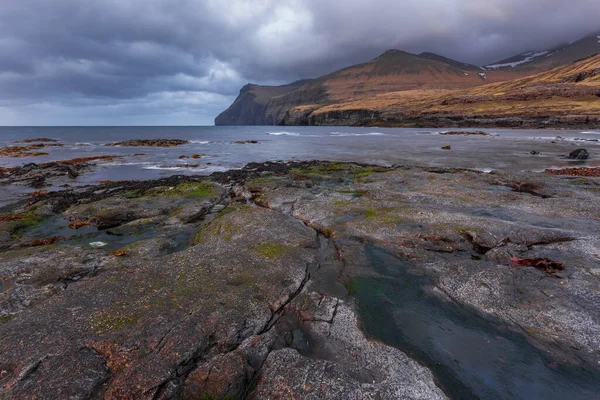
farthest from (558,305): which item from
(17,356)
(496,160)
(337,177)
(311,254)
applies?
(496,160)

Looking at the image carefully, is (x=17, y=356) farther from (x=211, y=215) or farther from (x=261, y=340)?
(x=211, y=215)

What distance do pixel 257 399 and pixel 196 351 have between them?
75.0 inches

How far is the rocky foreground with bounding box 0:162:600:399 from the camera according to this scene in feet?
20.4

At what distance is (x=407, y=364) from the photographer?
6.82 m

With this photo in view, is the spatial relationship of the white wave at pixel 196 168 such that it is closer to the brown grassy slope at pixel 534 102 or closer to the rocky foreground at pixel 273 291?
the rocky foreground at pixel 273 291

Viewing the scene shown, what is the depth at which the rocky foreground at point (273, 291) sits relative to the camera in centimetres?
623

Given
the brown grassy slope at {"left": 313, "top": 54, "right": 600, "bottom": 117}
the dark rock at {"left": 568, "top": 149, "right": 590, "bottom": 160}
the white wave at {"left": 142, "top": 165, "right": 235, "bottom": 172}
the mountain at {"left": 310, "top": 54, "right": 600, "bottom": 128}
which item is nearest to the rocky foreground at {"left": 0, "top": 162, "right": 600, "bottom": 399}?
the white wave at {"left": 142, "top": 165, "right": 235, "bottom": 172}

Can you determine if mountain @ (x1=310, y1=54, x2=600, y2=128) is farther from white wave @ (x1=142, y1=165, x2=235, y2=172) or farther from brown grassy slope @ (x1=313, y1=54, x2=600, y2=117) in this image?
white wave @ (x1=142, y1=165, x2=235, y2=172)

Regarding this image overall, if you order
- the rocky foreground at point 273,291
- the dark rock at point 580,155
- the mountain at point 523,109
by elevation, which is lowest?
the dark rock at point 580,155

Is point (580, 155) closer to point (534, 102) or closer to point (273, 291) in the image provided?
point (273, 291)

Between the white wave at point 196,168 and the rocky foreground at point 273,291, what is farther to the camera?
the white wave at point 196,168

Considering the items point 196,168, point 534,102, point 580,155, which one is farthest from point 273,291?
point 534,102

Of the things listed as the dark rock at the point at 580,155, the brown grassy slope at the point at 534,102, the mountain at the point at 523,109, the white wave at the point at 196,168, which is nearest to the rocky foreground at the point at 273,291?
the white wave at the point at 196,168

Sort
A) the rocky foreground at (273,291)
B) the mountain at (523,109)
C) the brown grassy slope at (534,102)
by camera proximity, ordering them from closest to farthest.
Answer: the rocky foreground at (273,291), the mountain at (523,109), the brown grassy slope at (534,102)
